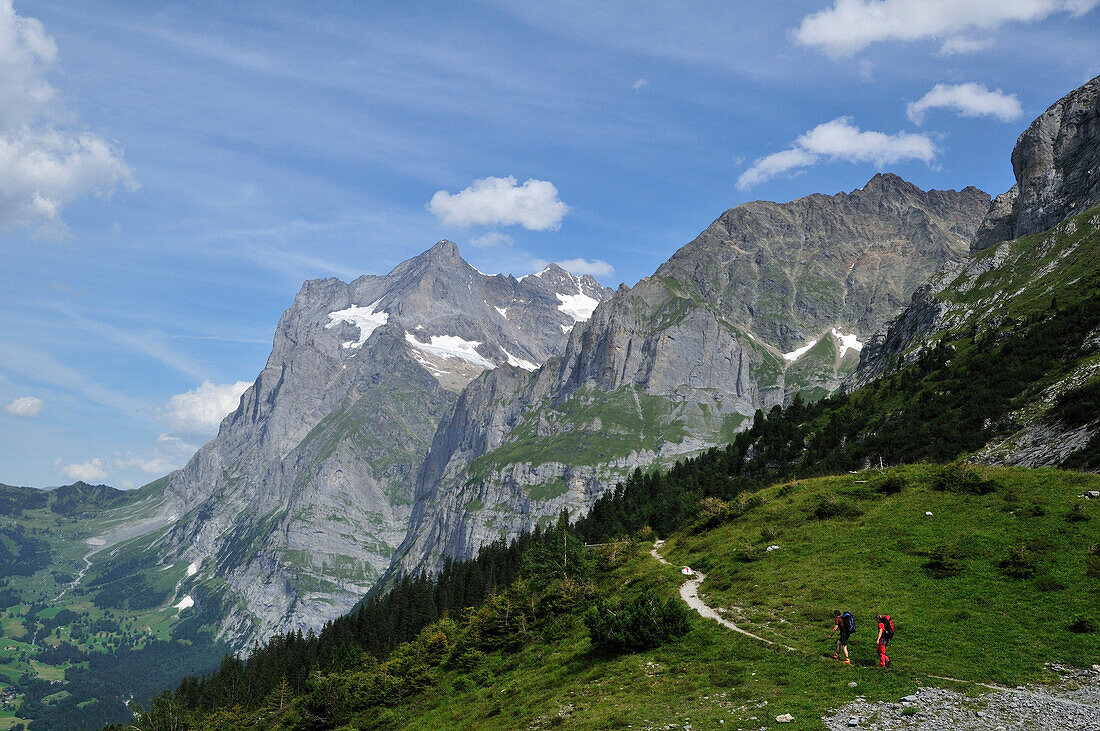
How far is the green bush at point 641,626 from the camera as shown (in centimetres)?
3775

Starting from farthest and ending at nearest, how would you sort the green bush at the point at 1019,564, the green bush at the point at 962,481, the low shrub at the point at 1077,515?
the green bush at the point at 962,481 → the low shrub at the point at 1077,515 → the green bush at the point at 1019,564

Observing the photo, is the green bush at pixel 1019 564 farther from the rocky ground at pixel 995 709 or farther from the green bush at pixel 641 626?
the green bush at pixel 641 626

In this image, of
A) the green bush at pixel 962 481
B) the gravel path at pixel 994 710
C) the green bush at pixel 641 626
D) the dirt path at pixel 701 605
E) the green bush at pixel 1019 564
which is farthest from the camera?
the green bush at pixel 962 481

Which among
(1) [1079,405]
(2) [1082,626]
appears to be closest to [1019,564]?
(2) [1082,626]

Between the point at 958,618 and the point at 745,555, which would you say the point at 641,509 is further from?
the point at 958,618

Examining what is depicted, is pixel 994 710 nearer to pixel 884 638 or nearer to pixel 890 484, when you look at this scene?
pixel 884 638

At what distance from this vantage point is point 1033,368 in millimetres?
102188

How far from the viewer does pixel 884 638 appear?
30.1 meters

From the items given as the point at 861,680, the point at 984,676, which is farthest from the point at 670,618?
the point at 984,676

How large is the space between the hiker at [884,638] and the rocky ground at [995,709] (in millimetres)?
2576

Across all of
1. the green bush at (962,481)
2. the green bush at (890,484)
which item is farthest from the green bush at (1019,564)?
the green bush at (890,484)

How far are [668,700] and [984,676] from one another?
1286 centimetres

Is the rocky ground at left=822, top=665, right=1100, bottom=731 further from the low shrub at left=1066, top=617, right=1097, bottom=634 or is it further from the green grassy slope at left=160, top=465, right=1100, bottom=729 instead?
the low shrub at left=1066, top=617, right=1097, bottom=634

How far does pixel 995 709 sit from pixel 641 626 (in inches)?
715
